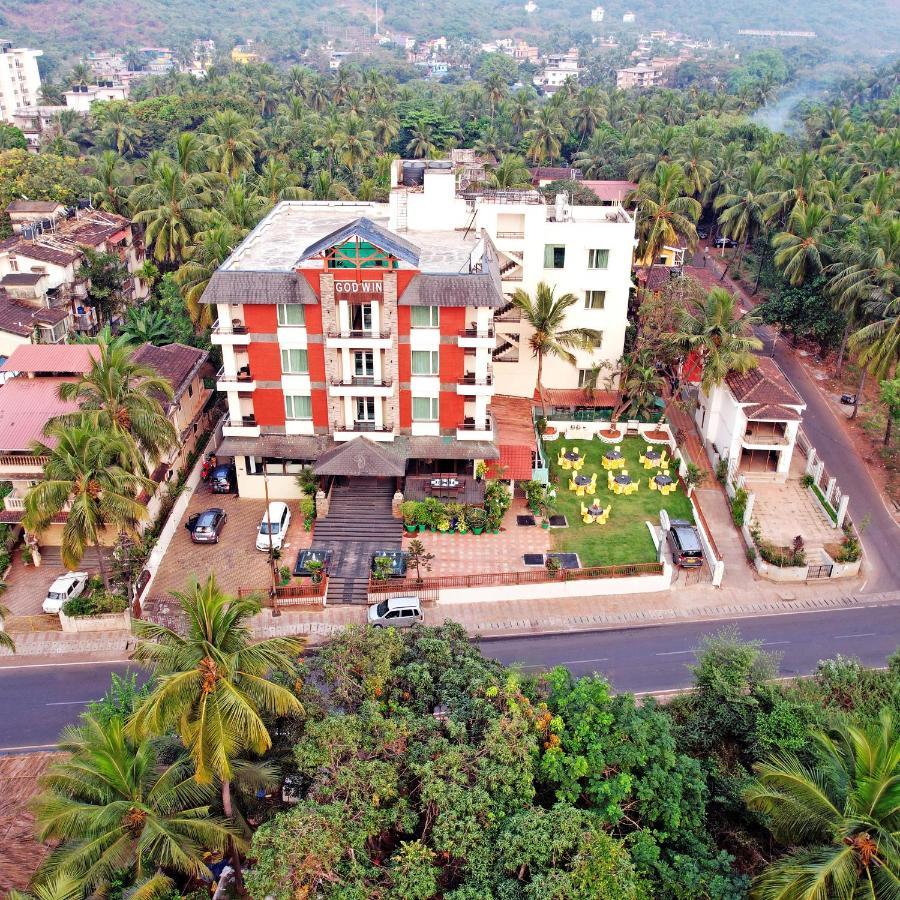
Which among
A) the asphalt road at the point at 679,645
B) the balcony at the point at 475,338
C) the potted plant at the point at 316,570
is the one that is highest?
the balcony at the point at 475,338

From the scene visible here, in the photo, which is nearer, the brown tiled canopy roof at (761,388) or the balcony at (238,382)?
the balcony at (238,382)

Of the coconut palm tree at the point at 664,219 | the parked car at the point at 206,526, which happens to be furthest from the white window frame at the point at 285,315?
the coconut palm tree at the point at 664,219

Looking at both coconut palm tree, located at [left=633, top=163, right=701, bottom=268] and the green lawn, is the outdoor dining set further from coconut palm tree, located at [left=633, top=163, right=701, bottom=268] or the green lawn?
coconut palm tree, located at [left=633, top=163, right=701, bottom=268]

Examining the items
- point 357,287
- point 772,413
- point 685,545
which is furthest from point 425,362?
point 772,413

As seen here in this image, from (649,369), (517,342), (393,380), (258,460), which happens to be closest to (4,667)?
(258,460)

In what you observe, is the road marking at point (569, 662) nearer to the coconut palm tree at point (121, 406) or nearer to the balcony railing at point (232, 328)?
the coconut palm tree at point (121, 406)

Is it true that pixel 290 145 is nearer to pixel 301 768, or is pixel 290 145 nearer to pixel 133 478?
pixel 133 478

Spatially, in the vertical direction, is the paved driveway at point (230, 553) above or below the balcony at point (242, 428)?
below
